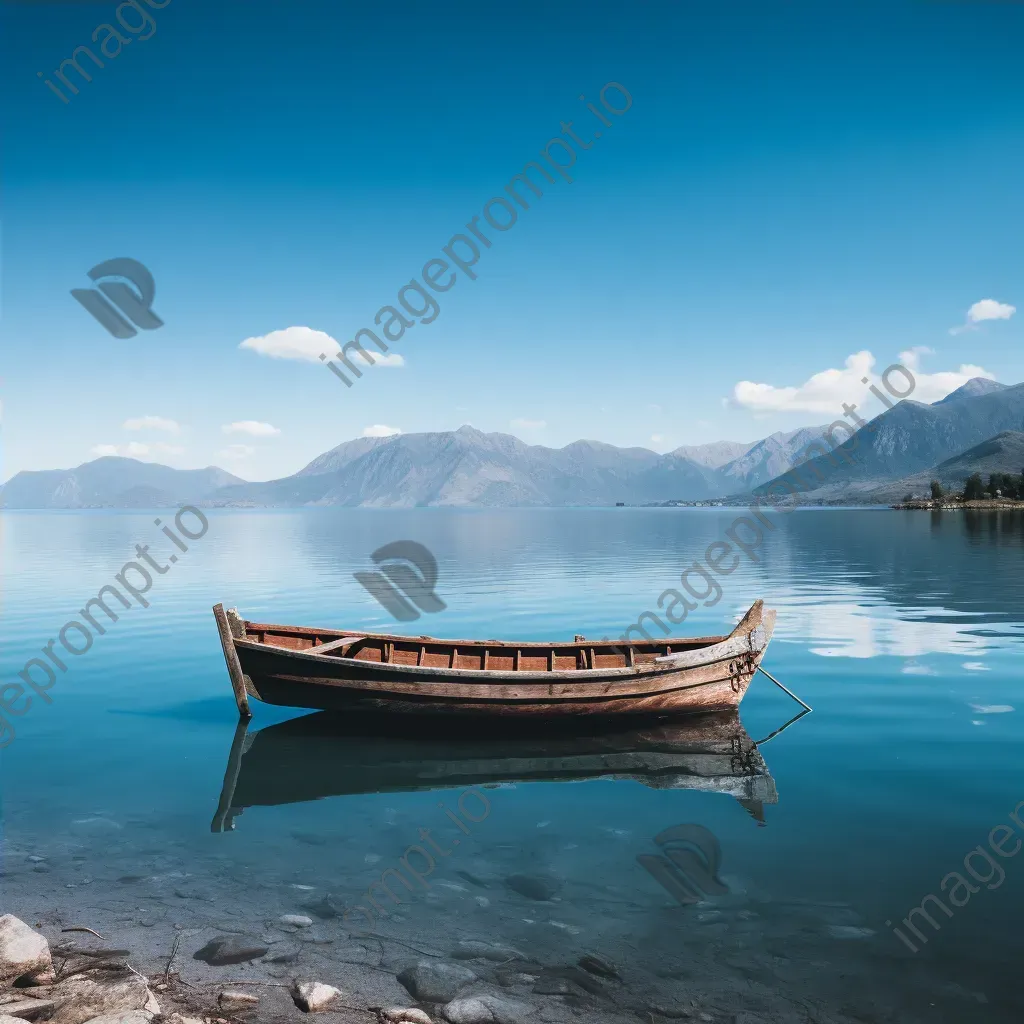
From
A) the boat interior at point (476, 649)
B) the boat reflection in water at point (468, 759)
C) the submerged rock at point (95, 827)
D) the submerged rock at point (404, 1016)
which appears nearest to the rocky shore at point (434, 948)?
the submerged rock at point (404, 1016)

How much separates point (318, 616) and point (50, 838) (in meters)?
23.5

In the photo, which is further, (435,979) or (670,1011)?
(435,979)

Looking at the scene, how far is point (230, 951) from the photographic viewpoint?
873cm

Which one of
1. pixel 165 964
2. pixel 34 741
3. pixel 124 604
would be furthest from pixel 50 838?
pixel 124 604

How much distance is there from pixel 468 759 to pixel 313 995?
28.5 feet

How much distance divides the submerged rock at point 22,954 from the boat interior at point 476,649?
993cm

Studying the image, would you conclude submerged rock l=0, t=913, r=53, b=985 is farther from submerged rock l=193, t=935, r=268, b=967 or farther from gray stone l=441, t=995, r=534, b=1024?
gray stone l=441, t=995, r=534, b=1024

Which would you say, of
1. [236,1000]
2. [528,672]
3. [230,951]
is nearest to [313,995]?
[236,1000]

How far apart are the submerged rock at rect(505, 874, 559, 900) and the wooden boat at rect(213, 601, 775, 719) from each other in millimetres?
6074

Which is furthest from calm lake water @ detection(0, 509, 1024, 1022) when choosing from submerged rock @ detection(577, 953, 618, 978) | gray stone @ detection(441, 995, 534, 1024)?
gray stone @ detection(441, 995, 534, 1024)

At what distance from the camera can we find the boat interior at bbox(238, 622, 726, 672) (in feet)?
61.6

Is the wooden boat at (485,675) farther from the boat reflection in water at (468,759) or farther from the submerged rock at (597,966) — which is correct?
the submerged rock at (597,966)

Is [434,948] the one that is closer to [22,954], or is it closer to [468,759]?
[22,954]

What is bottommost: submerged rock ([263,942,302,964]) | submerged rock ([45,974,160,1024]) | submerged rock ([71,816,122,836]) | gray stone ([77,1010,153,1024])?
submerged rock ([263,942,302,964])
